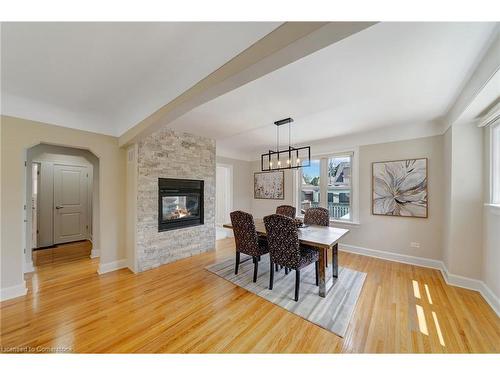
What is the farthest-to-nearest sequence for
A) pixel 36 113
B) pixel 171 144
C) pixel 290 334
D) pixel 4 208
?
1. pixel 171 144
2. pixel 36 113
3. pixel 4 208
4. pixel 290 334

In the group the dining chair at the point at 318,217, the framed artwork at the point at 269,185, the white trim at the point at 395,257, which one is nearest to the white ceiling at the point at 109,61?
the dining chair at the point at 318,217

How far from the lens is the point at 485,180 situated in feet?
7.94

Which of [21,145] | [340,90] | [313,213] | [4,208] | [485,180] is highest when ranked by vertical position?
[340,90]

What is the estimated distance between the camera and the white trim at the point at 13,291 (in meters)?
2.25

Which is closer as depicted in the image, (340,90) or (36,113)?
(340,90)

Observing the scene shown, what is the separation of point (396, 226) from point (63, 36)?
4.98 metres

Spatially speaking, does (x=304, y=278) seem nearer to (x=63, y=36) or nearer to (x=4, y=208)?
(x=63, y=36)

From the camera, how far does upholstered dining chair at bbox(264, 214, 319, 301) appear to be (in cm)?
227

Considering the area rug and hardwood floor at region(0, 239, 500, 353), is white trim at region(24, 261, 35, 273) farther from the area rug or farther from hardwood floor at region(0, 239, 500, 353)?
the area rug

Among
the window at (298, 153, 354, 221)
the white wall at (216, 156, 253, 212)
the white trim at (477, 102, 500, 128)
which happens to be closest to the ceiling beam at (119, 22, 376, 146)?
the white trim at (477, 102, 500, 128)

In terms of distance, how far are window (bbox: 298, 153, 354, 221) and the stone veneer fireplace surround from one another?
240 centimetres

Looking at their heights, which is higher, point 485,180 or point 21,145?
point 21,145

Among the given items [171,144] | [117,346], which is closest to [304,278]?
[117,346]

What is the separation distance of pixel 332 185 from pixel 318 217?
1.29m
